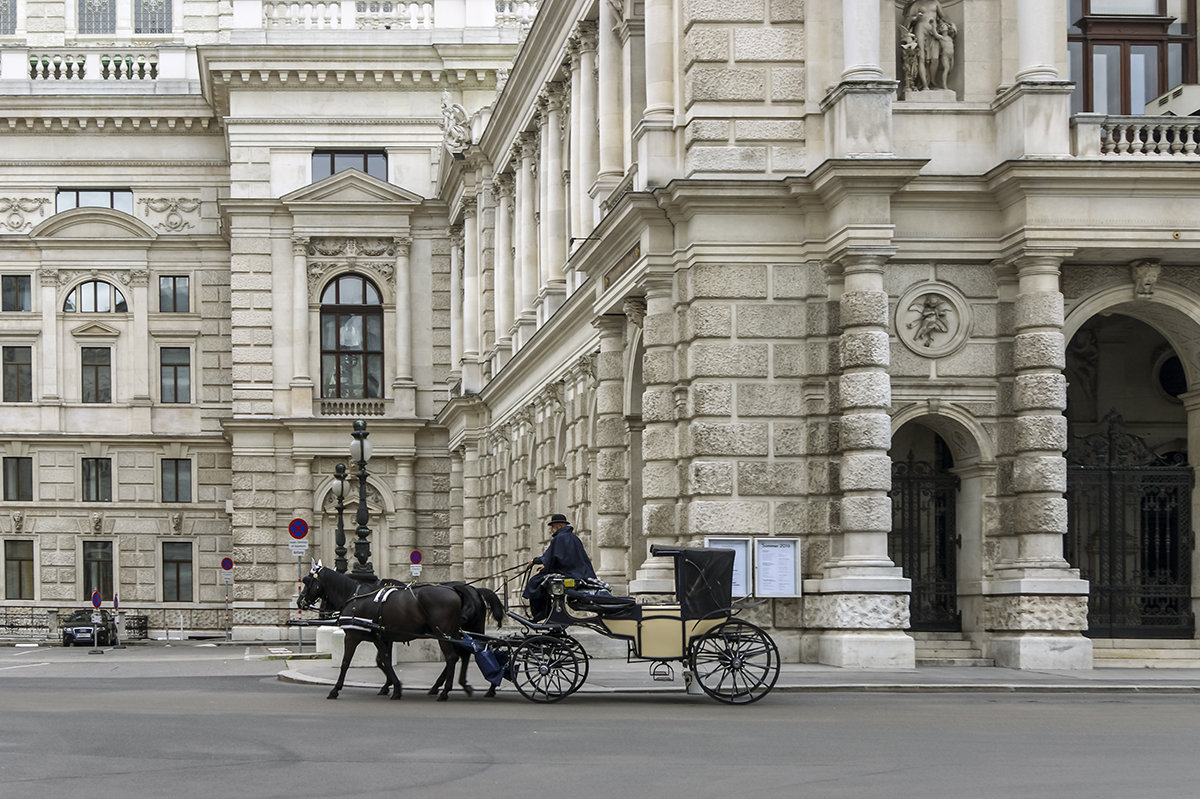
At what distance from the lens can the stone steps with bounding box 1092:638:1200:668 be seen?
2802 cm

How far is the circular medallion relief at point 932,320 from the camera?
93.7 feet

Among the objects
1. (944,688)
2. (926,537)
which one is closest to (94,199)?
(926,537)

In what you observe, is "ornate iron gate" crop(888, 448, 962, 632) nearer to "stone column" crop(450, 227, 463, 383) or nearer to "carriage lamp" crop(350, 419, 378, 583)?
"carriage lamp" crop(350, 419, 378, 583)

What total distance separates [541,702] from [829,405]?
27.7ft

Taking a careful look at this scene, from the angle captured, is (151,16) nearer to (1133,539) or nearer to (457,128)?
(457,128)

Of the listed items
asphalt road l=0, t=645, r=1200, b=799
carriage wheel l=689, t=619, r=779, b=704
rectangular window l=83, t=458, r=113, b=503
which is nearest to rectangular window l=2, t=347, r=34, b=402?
rectangular window l=83, t=458, r=113, b=503

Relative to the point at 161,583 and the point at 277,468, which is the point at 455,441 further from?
the point at 161,583

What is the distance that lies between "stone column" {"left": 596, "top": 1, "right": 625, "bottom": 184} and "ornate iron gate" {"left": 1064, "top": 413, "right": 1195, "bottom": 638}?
34.8 feet

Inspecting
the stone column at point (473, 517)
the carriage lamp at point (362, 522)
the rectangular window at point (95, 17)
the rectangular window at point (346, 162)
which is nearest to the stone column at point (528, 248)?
A: the stone column at point (473, 517)

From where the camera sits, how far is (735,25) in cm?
2898

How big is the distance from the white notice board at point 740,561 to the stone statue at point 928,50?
7586mm

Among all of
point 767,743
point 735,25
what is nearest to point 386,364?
point 735,25

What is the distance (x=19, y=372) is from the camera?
64.2 m

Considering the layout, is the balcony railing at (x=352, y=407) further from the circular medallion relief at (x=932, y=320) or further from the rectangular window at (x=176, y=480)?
the circular medallion relief at (x=932, y=320)
